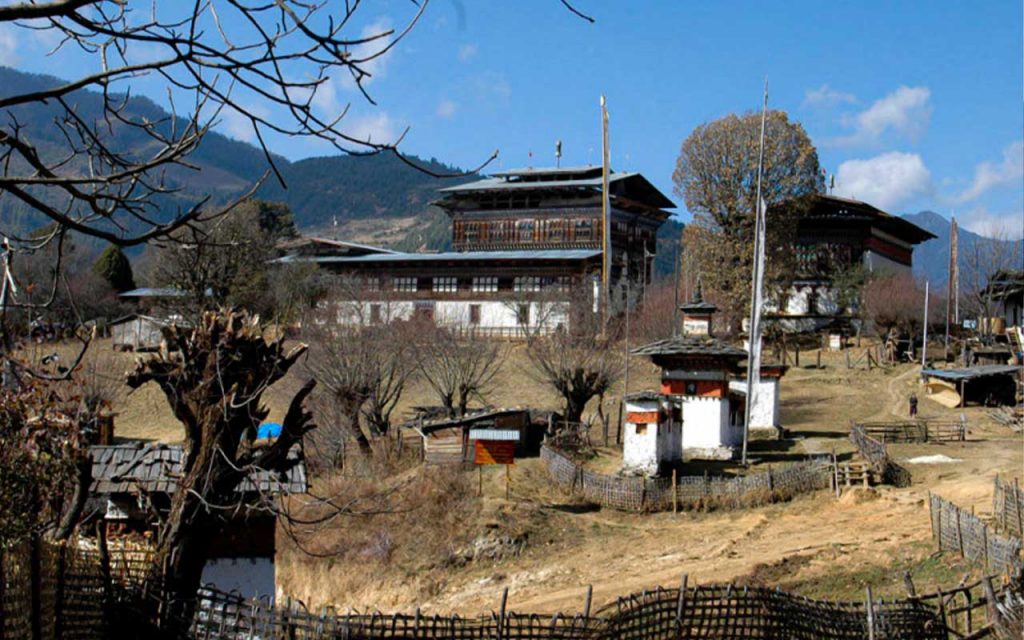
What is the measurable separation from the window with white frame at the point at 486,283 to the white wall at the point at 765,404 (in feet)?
90.7

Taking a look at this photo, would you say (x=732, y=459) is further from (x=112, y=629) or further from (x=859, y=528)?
(x=112, y=629)

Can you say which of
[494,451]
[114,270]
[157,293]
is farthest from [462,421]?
[114,270]

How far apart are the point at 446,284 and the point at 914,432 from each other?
109 ft

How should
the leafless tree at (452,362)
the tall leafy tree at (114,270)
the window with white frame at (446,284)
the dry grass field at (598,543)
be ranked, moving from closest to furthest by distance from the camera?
the dry grass field at (598,543) < the leafless tree at (452,362) < the window with white frame at (446,284) < the tall leafy tree at (114,270)

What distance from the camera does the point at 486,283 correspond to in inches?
2334

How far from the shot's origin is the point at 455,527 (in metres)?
24.3

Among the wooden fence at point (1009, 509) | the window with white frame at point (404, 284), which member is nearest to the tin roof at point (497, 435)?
the wooden fence at point (1009, 509)

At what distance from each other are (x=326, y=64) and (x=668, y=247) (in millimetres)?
175453

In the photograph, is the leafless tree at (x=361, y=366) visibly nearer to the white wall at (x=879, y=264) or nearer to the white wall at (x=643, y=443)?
the white wall at (x=643, y=443)

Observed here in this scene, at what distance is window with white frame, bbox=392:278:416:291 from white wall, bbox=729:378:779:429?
31077 millimetres

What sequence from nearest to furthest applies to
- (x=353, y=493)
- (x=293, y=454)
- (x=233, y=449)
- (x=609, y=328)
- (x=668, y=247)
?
(x=233, y=449) → (x=293, y=454) → (x=353, y=493) → (x=609, y=328) → (x=668, y=247)

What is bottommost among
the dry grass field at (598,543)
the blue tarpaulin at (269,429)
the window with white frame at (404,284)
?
the dry grass field at (598,543)

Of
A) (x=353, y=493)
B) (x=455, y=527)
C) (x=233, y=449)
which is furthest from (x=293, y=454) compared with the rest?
(x=353, y=493)

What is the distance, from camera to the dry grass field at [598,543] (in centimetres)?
1848
